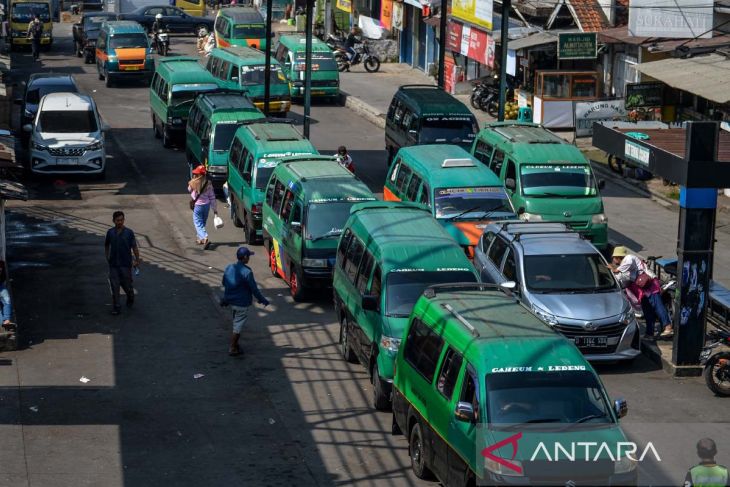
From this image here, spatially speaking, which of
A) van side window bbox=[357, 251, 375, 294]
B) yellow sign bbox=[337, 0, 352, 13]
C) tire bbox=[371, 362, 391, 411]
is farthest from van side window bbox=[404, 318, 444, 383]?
yellow sign bbox=[337, 0, 352, 13]

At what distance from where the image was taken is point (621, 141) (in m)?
19.2

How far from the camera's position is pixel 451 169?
77.5 feet

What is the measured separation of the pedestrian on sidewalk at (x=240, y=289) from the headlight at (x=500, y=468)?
264 inches

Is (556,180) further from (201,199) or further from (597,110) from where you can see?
(597,110)

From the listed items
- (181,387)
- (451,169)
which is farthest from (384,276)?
(451,169)

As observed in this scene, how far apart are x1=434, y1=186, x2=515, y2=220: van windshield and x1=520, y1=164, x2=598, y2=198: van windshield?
6.16 feet

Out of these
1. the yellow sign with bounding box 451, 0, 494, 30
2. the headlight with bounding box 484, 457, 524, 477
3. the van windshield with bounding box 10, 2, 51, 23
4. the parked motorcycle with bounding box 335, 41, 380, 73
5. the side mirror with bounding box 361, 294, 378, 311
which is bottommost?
the headlight with bounding box 484, 457, 524, 477

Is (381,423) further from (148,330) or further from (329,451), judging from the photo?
(148,330)

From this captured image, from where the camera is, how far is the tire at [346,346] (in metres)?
18.1

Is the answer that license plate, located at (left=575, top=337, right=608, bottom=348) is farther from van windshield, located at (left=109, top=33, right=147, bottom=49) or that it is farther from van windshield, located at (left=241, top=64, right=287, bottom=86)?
van windshield, located at (left=109, top=33, right=147, bottom=49)

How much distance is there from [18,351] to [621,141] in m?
9.24

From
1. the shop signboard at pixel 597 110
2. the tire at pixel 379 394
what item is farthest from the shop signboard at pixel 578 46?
the tire at pixel 379 394

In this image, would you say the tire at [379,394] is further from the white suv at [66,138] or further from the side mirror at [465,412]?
the white suv at [66,138]

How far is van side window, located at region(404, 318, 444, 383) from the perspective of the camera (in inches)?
540
